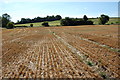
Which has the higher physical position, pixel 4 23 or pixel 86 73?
pixel 4 23

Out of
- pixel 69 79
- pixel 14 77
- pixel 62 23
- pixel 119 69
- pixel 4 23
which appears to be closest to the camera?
pixel 69 79

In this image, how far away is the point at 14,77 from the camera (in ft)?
29.2

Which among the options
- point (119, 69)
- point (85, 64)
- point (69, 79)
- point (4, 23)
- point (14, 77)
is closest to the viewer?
point (69, 79)

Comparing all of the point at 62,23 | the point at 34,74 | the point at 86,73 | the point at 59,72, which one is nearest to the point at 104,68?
the point at 86,73

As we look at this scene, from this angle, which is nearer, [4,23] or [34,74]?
[34,74]

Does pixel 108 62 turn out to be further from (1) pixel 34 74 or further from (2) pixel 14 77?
(2) pixel 14 77

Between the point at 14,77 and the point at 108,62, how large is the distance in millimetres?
7322

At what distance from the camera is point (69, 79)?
27.2 feet

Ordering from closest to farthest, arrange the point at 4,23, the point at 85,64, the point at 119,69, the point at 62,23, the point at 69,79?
the point at 69,79 → the point at 119,69 → the point at 85,64 → the point at 62,23 → the point at 4,23

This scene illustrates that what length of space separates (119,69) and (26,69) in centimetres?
665

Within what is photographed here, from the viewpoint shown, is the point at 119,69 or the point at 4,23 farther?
the point at 4,23

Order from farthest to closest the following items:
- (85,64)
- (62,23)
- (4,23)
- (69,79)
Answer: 1. (4,23)
2. (62,23)
3. (85,64)
4. (69,79)

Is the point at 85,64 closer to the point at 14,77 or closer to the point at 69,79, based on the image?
the point at 69,79

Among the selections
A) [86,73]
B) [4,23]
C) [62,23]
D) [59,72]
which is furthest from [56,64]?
[4,23]
